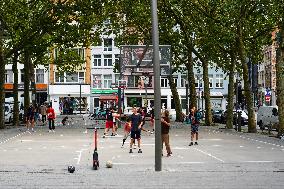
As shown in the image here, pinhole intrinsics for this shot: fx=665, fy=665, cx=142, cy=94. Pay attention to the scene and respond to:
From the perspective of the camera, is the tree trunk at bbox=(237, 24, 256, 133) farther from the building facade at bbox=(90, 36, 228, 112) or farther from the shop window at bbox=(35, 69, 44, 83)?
the shop window at bbox=(35, 69, 44, 83)

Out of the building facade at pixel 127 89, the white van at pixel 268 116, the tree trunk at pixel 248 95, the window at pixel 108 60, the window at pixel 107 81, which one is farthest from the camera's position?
the window at pixel 108 60

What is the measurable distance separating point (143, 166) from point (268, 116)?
28899 mm

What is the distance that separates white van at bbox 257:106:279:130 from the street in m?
15.0

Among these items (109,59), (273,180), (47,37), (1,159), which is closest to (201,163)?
(273,180)

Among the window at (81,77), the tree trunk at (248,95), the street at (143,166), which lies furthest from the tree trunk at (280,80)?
the window at (81,77)

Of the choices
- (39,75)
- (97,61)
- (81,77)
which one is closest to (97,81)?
(81,77)

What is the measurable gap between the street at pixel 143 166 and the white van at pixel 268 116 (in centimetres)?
1503

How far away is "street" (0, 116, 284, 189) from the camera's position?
15492mm

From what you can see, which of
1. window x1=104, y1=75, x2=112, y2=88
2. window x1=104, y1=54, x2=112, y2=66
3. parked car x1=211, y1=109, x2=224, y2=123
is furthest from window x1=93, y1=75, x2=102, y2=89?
parked car x1=211, y1=109, x2=224, y2=123

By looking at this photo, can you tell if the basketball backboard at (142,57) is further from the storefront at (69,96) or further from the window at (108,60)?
the window at (108,60)

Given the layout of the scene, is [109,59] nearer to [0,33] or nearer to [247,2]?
[0,33]

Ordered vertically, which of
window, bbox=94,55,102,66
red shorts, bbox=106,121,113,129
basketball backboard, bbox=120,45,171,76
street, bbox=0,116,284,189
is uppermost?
window, bbox=94,55,102,66

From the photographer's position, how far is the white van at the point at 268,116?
45.4m

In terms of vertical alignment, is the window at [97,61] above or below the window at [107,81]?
above
